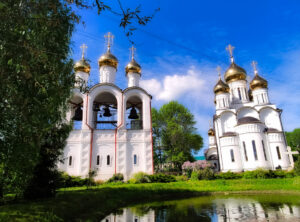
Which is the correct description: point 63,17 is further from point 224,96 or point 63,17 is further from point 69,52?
point 224,96

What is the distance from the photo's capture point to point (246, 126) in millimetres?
23734

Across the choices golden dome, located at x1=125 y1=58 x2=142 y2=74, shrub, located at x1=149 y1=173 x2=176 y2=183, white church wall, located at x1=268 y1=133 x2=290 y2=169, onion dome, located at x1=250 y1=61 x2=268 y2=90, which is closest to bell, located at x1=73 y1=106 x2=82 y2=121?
golden dome, located at x1=125 y1=58 x2=142 y2=74

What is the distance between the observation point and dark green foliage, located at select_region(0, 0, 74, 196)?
16.9ft

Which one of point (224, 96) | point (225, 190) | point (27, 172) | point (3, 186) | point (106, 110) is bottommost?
point (225, 190)

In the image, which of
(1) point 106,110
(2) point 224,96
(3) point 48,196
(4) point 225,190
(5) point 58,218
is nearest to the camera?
(5) point 58,218

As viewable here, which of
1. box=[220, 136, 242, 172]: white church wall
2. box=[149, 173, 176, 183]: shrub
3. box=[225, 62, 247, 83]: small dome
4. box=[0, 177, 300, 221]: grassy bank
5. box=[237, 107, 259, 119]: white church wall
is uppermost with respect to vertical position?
box=[225, 62, 247, 83]: small dome

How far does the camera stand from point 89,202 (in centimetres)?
937

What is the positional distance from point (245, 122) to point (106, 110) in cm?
1620

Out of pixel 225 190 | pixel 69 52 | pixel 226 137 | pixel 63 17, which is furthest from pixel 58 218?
pixel 226 137

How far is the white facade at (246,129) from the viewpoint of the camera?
2289cm

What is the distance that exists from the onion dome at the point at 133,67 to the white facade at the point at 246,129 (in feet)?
39.2

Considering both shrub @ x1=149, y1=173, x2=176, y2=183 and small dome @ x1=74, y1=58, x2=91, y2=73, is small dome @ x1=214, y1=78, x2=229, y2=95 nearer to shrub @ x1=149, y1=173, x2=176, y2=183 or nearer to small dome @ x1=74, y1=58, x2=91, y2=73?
shrub @ x1=149, y1=173, x2=176, y2=183

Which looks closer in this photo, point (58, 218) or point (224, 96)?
point (58, 218)

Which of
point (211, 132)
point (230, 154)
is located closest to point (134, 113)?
point (230, 154)
